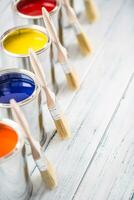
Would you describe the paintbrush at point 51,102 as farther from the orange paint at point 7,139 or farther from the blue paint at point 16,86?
the orange paint at point 7,139

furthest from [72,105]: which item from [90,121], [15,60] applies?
[15,60]

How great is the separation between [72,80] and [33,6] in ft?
0.70

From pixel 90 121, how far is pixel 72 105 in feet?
0.22

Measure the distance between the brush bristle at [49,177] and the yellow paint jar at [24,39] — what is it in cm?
27

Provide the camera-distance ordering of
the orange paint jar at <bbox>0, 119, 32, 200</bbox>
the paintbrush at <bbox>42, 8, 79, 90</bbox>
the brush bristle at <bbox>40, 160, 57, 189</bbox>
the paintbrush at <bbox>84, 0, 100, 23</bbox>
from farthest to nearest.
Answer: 1. the paintbrush at <bbox>84, 0, 100, 23</bbox>
2. the paintbrush at <bbox>42, 8, 79, 90</bbox>
3. the brush bristle at <bbox>40, 160, 57, 189</bbox>
4. the orange paint jar at <bbox>0, 119, 32, 200</bbox>

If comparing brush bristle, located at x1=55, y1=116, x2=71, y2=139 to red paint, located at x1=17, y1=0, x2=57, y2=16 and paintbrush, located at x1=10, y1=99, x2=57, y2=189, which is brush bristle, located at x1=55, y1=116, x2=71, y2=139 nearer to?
paintbrush, located at x1=10, y1=99, x2=57, y2=189

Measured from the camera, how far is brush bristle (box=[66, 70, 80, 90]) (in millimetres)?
1216

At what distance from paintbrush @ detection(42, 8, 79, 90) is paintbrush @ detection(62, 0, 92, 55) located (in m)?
0.11

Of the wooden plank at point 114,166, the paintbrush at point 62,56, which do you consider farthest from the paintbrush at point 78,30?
the wooden plank at point 114,166

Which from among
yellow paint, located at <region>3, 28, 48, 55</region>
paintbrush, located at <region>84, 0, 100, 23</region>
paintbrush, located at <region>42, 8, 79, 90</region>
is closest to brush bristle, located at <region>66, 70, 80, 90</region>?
paintbrush, located at <region>42, 8, 79, 90</region>

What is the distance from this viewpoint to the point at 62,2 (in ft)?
4.15

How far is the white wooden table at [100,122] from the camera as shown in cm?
103

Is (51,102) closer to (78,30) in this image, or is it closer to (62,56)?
(62,56)

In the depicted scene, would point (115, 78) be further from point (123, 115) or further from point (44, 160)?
point (44, 160)
